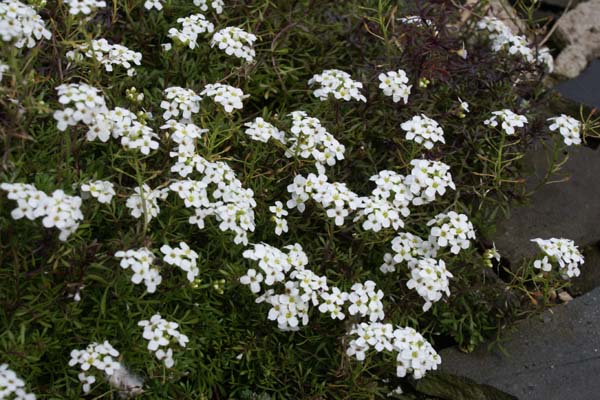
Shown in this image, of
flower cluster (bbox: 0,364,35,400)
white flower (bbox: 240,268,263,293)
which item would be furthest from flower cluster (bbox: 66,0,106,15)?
flower cluster (bbox: 0,364,35,400)

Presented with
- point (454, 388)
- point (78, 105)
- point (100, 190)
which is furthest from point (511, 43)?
point (78, 105)

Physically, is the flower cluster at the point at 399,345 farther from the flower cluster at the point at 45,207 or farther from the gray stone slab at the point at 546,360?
the flower cluster at the point at 45,207

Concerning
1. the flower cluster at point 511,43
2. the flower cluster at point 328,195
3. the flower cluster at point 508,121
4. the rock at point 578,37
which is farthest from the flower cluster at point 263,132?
the rock at point 578,37

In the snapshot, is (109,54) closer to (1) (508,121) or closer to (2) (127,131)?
A: (2) (127,131)

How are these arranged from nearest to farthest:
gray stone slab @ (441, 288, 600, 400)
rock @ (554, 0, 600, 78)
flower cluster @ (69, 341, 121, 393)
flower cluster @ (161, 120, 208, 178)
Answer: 1. flower cluster @ (69, 341, 121, 393)
2. flower cluster @ (161, 120, 208, 178)
3. gray stone slab @ (441, 288, 600, 400)
4. rock @ (554, 0, 600, 78)

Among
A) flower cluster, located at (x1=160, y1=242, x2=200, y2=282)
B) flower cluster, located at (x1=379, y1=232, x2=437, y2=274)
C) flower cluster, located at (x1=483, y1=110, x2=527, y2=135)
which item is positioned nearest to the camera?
flower cluster, located at (x1=160, y1=242, x2=200, y2=282)

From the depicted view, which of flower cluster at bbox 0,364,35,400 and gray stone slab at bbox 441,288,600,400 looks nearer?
flower cluster at bbox 0,364,35,400

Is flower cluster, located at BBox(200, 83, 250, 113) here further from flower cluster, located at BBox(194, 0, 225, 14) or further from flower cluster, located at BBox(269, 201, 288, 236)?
flower cluster, located at BBox(194, 0, 225, 14)
